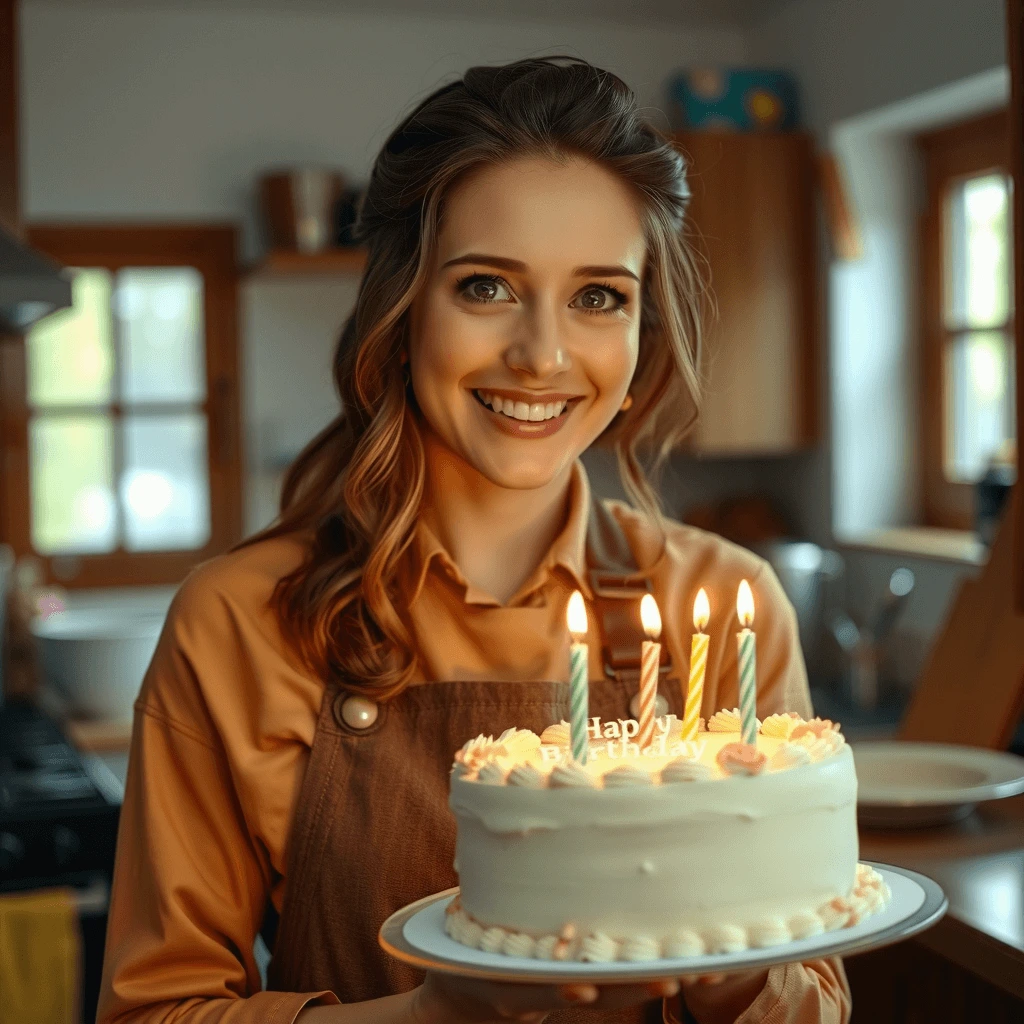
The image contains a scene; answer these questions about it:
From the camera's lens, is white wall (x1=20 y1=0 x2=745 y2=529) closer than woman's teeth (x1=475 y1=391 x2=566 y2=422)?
No

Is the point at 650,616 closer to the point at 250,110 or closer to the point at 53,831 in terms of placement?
the point at 53,831

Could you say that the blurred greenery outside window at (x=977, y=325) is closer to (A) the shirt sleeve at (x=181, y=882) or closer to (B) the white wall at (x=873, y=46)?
(B) the white wall at (x=873, y=46)

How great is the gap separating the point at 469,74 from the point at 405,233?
6.3 inches

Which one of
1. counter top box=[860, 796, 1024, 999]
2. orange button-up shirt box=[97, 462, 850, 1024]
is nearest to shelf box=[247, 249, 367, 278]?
counter top box=[860, 796, 1024, 999]

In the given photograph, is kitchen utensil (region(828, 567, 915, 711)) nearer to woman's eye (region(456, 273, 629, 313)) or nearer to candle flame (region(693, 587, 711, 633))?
woman's eye (region(456, 273, 629, 313))

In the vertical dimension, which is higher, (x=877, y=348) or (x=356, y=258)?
(x=356, y=258)

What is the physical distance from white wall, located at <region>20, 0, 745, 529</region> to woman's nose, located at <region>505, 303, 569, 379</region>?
9.45 ft

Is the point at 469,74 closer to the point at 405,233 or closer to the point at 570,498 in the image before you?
the point at 405,233

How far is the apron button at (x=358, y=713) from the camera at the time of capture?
123 centimetres

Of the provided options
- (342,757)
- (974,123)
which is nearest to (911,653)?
(974,123)

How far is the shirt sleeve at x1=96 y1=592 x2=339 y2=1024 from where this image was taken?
3.73 ft

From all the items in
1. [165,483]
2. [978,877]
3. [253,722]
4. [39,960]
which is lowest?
[39,960]

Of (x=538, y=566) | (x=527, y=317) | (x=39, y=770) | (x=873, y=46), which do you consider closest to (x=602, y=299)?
(x=527, y=317)

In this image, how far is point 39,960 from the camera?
2055 millimetres
